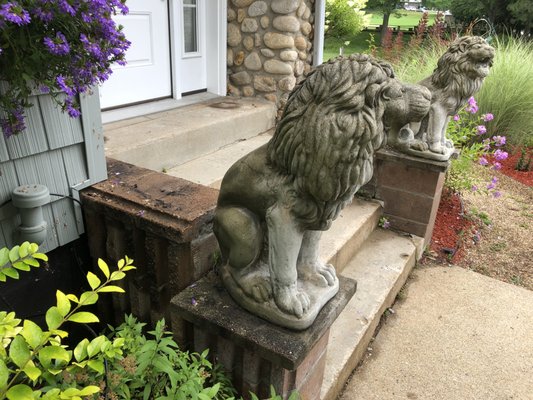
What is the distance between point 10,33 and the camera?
57.7 inches

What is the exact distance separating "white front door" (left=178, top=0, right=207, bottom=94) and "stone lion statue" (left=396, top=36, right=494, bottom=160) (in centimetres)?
235

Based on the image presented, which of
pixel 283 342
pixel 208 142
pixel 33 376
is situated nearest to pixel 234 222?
pixel 283 342

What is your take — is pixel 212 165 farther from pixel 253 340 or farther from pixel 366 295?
pixel 253 340

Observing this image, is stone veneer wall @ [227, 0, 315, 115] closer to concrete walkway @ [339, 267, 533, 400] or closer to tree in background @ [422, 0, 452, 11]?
concrete walkway @ [339, 267, 533, 400]

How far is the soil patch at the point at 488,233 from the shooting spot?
3.49m

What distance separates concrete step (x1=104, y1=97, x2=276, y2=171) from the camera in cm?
302

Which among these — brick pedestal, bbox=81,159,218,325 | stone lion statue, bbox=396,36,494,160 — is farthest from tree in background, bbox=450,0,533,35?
brick pedestal, bbox=81,159,218,325

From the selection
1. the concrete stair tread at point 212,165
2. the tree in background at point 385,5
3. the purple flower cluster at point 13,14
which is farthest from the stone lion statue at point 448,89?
the tree in background at point 385,5

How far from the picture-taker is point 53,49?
4.88ft

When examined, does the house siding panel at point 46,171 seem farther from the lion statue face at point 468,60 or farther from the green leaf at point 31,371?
the lion statue face at point 468,60

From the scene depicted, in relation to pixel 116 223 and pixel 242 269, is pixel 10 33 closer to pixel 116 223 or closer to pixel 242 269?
pixel 116 223

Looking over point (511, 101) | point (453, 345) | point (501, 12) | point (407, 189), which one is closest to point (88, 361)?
point (453, 345)

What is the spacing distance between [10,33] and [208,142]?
221cm

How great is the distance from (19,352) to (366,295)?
2218 mm
